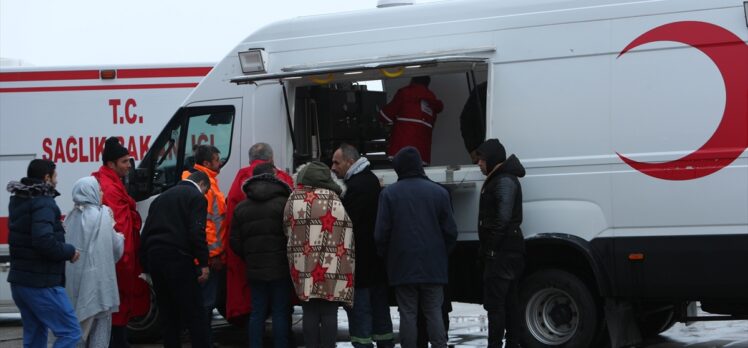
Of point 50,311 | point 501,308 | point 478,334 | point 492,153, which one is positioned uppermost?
point 492,153

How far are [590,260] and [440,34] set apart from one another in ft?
7.51

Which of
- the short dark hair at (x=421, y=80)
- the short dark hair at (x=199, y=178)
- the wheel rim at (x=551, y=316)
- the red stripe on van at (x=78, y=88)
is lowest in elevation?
the wheel rim at (x=551, y=316)

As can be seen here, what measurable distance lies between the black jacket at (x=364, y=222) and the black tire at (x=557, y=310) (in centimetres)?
127

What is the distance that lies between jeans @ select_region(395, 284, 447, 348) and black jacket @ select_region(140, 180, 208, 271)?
1.60 meters

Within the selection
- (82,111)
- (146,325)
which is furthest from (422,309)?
(82,111)

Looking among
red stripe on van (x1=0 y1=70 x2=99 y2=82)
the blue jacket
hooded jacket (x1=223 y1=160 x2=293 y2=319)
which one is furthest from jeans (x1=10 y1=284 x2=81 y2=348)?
red stripe on van (x1=0 y1=70 x2=99 y2=82)

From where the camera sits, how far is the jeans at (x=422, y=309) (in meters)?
9.52

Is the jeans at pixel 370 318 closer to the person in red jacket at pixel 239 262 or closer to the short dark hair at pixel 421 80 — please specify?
the person in red jacket at pixel 239 262

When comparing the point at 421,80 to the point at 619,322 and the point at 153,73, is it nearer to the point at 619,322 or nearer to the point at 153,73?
the point at 619,322

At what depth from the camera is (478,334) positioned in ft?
40.6

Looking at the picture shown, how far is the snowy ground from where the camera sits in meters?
11.2

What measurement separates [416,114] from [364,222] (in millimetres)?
1489

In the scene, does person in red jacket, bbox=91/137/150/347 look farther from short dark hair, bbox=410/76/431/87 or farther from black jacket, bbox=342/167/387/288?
short dark hair, bbox=410/76/431/87

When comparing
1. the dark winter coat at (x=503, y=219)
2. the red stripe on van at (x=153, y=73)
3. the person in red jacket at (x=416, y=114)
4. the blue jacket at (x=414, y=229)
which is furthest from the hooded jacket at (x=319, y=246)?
the red stripe on van at (x=153, y=73)
